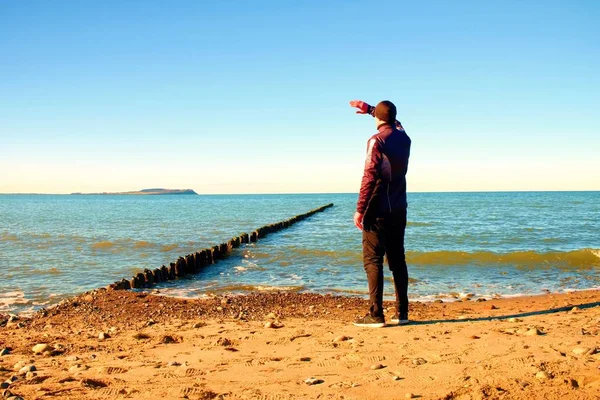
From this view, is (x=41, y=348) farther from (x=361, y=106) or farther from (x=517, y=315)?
(x=517, y=315)

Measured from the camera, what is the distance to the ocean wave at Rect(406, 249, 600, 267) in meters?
15.8

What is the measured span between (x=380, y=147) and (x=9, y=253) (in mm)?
17575

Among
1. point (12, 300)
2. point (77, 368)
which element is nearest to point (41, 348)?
point (77, 368)

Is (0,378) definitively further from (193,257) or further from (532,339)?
(193,257)

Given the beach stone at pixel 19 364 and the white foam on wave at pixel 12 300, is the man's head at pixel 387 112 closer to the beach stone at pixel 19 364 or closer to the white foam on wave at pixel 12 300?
the beach stone at pixel 19 364

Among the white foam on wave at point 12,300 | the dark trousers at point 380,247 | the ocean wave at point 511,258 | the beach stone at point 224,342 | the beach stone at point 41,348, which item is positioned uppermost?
the dark trousers at point 380,247

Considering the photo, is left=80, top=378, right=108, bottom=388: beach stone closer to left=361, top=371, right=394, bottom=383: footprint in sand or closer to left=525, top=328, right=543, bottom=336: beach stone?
left=361, top=371, right=394, bottom=383: footprint in sand

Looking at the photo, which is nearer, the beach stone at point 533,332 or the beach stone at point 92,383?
the beach stone at point 92,383

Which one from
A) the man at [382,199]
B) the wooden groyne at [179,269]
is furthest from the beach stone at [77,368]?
the wooden groyne at [179,269]

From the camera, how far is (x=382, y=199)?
19.2ft

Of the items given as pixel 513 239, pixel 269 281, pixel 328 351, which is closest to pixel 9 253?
pixel 269 281

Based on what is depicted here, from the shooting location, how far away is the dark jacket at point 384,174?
576 cm

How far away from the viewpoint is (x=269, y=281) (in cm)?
1234

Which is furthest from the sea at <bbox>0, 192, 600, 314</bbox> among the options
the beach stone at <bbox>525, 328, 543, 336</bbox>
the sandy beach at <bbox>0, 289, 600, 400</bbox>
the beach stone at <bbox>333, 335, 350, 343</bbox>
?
the beach stone at <bbox>333, 335, 350, 343</bbox>
